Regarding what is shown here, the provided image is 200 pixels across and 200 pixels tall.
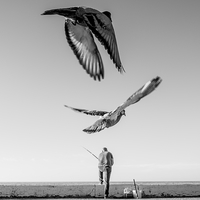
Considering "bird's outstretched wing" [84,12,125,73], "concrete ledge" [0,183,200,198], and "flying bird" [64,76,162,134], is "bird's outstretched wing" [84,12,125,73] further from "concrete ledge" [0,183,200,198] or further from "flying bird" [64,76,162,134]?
"concrete ledge" [0,183,200,198]

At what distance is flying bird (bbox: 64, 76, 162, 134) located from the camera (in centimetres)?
285

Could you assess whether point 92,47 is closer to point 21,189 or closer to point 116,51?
point 116,51

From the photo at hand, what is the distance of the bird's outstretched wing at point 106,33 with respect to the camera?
15.2 feet

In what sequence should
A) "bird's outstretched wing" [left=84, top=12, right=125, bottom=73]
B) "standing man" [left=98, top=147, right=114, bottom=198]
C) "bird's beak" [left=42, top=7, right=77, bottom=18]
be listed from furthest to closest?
"standing man" [left=98, top=147, right=114, bottom=198], "bird's outstretched wing" [left=84, top=12, right=125, bottom=73], "bird's beak" [left=42, top=7, right=77, bottom=18]

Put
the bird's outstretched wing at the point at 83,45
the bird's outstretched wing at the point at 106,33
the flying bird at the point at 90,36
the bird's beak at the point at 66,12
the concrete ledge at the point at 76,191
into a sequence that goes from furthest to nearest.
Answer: the concrete ledge at the point at 76,191
the bird's outstretched wing at the point at 83,45
the bird's outstretched wing at the point at 106,33
the flying bird at the point at 90,36
the bird's beak at the point at 66,12

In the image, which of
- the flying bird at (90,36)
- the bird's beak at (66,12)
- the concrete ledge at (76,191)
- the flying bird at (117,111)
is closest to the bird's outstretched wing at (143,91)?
the flying bird at (117,111)

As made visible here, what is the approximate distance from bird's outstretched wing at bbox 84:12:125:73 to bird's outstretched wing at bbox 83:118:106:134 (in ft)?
2.66

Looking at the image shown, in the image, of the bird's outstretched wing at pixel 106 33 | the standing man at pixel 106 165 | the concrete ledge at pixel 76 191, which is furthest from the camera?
the concrete ledge at pixel 76 191

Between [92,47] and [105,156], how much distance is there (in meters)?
5.83

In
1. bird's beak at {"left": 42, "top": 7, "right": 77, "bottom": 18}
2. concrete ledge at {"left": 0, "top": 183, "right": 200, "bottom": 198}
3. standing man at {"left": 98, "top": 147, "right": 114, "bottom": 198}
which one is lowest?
concrete ledge at {"left": 0, "top": 183, "right": 200, "bottom": 198}

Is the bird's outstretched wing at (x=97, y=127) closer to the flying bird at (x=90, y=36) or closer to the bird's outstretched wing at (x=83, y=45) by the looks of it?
the flying bird at (x=90, y=36)

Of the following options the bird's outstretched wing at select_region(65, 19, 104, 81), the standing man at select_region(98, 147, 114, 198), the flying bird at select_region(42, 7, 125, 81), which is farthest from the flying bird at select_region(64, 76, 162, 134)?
the standing man at select_region(98, 147, 114, 198)

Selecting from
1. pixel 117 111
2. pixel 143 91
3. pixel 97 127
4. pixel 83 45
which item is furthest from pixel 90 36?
pixel 143 91

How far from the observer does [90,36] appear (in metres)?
5.30
